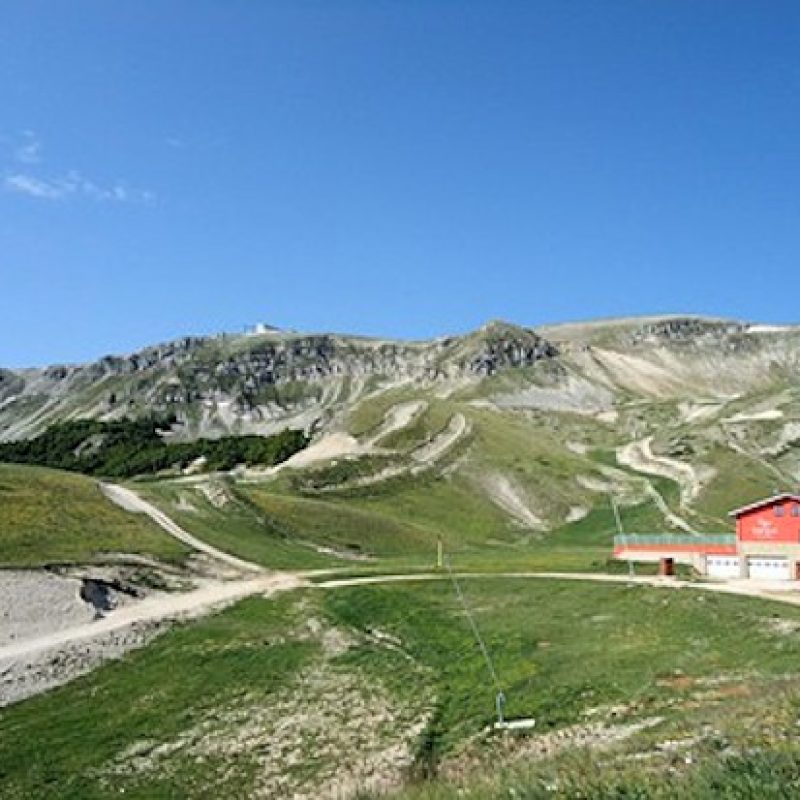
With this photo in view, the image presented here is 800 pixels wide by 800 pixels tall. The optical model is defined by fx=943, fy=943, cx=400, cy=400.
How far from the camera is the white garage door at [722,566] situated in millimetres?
80188

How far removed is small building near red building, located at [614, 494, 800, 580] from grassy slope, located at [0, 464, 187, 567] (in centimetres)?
4784

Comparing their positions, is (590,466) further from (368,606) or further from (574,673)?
(574,673)

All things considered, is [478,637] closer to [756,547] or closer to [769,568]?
[756,547]

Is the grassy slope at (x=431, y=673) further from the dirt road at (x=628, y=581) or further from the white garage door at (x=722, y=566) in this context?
the white garage door at (x=722, y=566)

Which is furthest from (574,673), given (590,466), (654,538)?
(590,466)

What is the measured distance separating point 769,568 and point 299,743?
50.4 meters

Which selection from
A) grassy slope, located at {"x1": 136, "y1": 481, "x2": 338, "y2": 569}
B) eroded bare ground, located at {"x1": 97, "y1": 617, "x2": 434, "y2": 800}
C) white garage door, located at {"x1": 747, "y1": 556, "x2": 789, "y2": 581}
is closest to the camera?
eroded bare ground, located at {"x1": 97, "y1": 617, "x2": 434, "y2": 800}

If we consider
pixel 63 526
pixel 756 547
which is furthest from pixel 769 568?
pixel 63 526

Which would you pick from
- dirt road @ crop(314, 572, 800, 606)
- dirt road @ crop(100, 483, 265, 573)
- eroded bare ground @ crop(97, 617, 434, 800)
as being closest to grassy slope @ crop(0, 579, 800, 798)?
eroded bare ground @ crop(97, 617, 434, 800)

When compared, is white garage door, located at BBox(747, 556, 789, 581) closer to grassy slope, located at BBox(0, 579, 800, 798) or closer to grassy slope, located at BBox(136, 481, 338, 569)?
grassy slope, located at BBox(0, 579, 800, 798)

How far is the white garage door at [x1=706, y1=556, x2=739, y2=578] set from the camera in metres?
80.2

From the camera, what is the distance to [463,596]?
7319cm

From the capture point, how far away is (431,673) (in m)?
51.5

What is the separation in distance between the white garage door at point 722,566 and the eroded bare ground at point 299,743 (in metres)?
38.7
